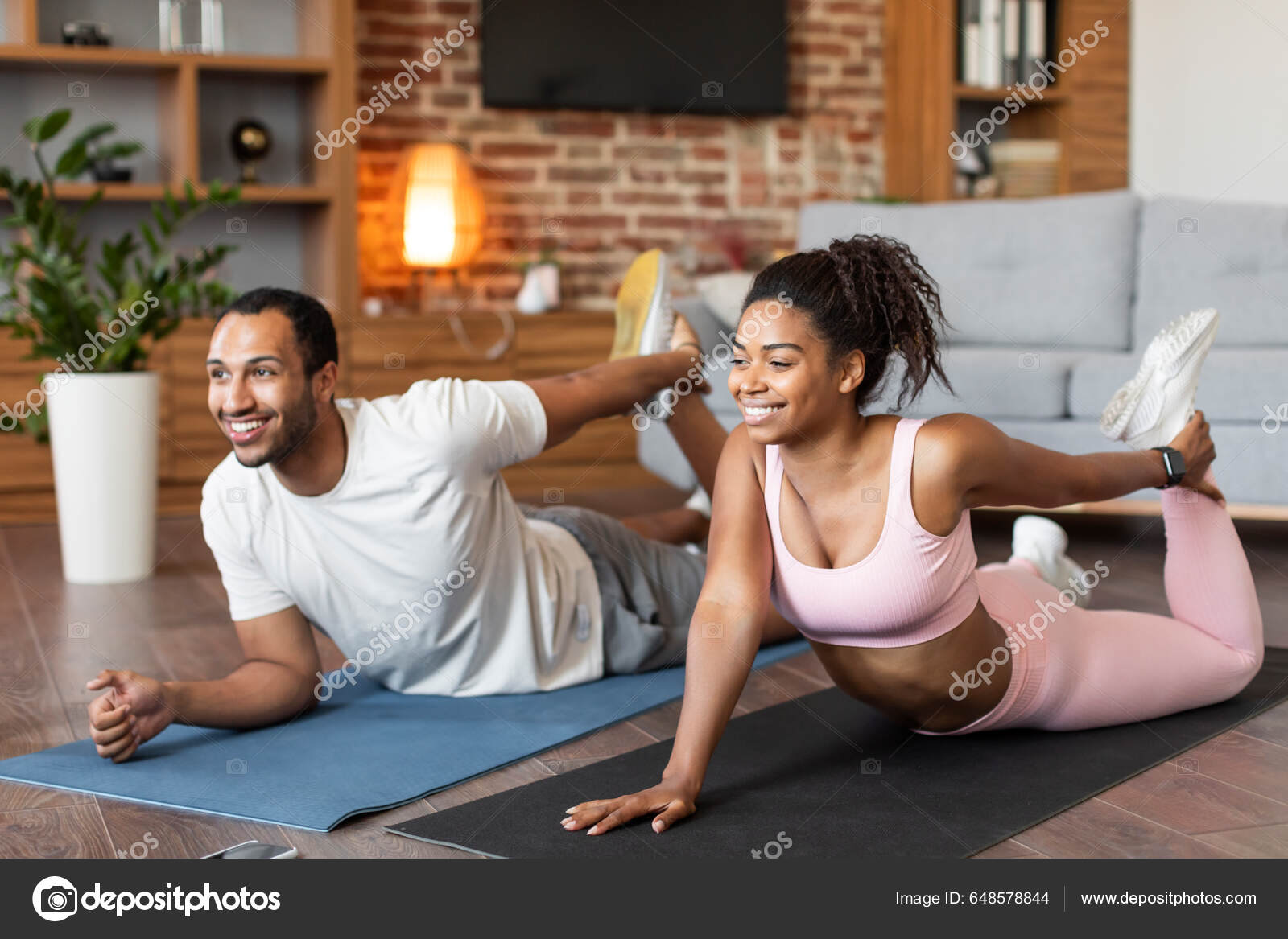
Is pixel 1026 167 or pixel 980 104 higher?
pixel 980 104

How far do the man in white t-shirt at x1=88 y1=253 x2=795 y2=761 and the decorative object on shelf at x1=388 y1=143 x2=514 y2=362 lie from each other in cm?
229

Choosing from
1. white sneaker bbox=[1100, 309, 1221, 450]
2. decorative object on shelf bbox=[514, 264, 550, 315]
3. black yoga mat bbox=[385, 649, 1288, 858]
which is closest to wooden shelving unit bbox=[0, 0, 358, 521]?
decorative object on shelf bbox=[514, 264, 550, 315]

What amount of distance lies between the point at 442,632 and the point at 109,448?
1555 mm

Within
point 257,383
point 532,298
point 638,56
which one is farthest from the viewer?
point 638,56

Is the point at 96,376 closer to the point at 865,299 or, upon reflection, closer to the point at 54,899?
the point at 54,899

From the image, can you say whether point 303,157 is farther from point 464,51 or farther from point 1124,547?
point 1124,547

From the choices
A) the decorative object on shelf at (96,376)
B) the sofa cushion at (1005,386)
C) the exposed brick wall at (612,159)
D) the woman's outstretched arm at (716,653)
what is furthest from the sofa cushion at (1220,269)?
the decorative object on shelf at (96,376)

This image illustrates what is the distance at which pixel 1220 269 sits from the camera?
376cm

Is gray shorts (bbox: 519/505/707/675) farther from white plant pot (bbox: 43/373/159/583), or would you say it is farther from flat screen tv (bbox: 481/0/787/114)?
flat screen tv (bbox: 481/0/787/114)

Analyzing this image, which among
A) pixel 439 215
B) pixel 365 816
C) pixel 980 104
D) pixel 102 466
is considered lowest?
pixel 365 816

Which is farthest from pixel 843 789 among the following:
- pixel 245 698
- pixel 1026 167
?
pixel 1026 167

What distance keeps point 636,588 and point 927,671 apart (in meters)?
0.72

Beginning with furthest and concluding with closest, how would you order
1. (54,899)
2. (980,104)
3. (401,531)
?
(980,104) < (401,531) < (54,899)

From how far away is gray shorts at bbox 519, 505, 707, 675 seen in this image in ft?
7.50
